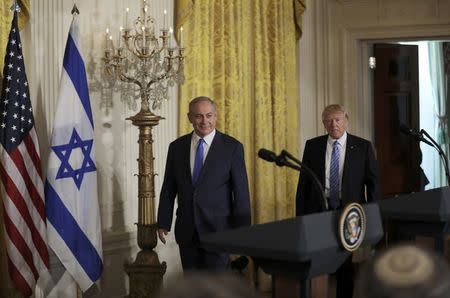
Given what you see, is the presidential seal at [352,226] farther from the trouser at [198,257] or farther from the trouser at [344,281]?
the trouser at [344,281]

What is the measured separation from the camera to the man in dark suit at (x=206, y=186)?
508 centimetres

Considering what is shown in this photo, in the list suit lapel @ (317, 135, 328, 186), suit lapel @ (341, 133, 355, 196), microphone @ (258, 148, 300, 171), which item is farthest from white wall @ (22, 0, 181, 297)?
microphone @ (258, 148, 300, 171)

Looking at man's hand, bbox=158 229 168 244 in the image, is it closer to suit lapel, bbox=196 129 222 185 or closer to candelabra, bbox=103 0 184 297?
suit lapel, bbox=196 129 222 185

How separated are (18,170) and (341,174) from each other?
2185 mm

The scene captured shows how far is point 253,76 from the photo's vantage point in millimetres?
8000

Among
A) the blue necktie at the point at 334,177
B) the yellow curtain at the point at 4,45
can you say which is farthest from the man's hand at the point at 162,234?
the blue necktie at the point at 334,177

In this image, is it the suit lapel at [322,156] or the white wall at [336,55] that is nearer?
the suit lapel at [322,156]

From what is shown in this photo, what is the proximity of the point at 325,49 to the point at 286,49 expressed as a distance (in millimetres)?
624

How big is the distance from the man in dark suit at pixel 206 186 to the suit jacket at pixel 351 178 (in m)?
0.70

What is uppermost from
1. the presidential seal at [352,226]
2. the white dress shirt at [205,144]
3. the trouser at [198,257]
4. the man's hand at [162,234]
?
the white dress shirt at [205,144]

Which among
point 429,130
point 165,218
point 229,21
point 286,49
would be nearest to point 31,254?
point 165,218

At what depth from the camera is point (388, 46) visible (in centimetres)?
908

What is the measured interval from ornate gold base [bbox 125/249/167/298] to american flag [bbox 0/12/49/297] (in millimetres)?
954

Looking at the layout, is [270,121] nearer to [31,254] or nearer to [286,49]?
[286,49]
